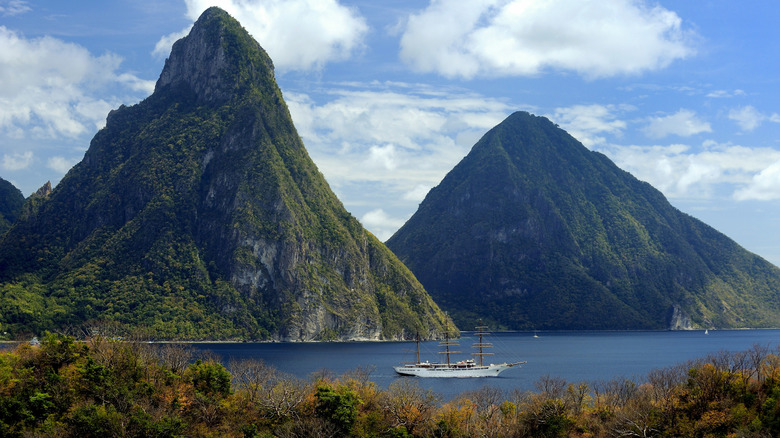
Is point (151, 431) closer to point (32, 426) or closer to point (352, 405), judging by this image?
point (32, 426)

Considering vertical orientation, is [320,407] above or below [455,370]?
above

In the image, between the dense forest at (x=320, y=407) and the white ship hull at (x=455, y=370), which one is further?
the white ship hull at (x=455, y=370)

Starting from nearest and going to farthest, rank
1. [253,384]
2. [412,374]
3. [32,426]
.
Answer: [32,426] < [253,384] < [412,374]

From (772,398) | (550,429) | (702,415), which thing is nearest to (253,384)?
(550,429)

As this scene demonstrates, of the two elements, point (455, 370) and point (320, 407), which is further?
point (455, 370)

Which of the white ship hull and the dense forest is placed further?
the white ship hull

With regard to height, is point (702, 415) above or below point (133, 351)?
below

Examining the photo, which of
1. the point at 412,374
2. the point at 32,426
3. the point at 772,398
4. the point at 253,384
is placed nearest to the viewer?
the point at 772,398

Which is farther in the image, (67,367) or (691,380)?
(67,367)
